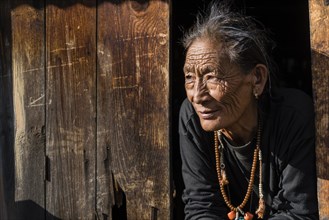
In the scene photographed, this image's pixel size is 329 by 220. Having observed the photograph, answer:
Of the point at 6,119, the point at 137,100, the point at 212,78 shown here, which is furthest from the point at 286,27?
the point at 212,78

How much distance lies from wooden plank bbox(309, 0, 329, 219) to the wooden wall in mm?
697

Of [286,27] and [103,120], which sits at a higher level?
[286,27]

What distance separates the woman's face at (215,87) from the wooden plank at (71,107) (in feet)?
1.95

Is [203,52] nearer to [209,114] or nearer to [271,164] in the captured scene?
[209,114]

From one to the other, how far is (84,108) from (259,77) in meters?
0.86

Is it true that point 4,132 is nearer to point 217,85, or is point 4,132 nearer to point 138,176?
point 138,176

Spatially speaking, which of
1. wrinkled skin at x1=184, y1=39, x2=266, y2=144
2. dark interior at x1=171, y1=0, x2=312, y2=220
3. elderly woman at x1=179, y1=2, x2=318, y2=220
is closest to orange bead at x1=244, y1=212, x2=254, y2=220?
elderly woman at x1=179, y1=2, x2=318, y2=220

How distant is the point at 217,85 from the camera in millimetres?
2508

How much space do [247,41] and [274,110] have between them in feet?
1.03

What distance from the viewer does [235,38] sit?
8.36 ft

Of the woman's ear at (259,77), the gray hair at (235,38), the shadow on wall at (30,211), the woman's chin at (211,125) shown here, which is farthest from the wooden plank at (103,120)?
the woman's ear at (259,77)

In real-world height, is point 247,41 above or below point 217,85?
above

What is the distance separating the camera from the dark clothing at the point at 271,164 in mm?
2514

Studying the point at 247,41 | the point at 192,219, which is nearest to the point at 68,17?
the point at 247,41
